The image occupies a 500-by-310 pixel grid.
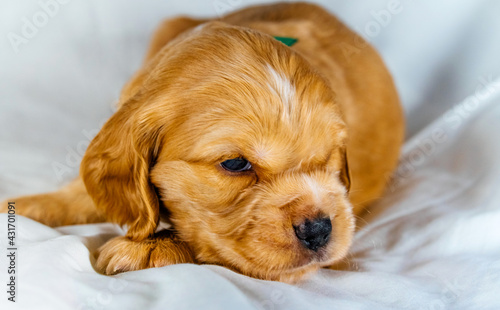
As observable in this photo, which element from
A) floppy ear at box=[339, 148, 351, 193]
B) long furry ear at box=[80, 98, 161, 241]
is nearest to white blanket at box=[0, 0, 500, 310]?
long furry ear at box=[80, 98, 161, 241]

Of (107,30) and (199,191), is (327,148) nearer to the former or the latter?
(199,191)

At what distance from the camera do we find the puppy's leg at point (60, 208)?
2748 mm

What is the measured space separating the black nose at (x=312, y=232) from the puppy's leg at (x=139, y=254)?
19.9 inches

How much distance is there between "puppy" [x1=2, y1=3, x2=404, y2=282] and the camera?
2115mm

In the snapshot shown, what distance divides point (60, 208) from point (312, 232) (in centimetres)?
138

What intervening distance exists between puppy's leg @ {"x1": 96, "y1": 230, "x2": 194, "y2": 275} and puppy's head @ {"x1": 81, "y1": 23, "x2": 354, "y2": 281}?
2.2 inches

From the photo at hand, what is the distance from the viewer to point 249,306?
1.77m

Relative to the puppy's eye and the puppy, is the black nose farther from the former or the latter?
the puppy's eye

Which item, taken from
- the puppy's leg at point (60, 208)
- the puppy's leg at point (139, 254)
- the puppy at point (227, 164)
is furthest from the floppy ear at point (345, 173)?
the puppy's leg at point (60, 208)

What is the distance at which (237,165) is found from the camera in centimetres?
219

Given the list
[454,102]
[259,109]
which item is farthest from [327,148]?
[454,102]

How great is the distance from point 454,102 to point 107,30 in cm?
261

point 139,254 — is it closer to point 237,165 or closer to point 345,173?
point 237,165

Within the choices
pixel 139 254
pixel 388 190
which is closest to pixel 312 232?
pixel 139 254
